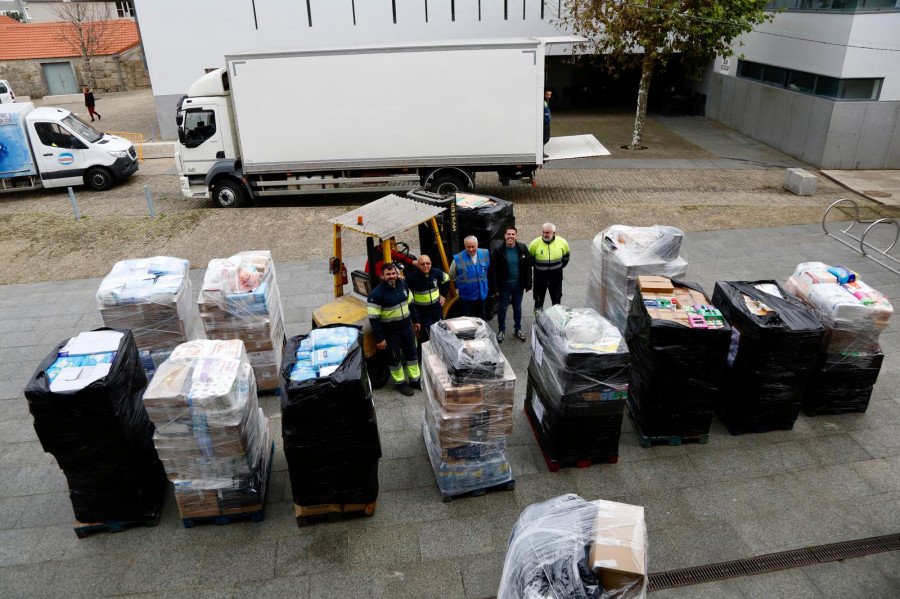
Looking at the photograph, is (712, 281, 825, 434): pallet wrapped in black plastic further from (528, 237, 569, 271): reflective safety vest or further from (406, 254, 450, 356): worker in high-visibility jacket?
(406, 254, 450, 356): worker in high-visibility jacket

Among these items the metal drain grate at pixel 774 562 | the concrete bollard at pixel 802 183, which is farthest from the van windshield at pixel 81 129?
the concrete bollard at pixel 802 183

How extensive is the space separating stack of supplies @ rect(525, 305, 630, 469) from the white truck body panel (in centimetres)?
900

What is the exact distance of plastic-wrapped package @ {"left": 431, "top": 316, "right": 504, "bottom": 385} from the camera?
5.80 m

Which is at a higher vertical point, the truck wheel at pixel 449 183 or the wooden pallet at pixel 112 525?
the truck wheel at pixel 449 183

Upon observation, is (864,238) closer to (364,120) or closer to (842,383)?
(842,383)

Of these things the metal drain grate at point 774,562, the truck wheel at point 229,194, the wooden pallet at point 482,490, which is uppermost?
the truck wheel at point 229,194

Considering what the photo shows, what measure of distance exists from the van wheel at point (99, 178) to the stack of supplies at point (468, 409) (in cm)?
1527

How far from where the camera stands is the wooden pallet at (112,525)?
582cm

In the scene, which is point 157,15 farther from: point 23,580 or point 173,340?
point 23,580

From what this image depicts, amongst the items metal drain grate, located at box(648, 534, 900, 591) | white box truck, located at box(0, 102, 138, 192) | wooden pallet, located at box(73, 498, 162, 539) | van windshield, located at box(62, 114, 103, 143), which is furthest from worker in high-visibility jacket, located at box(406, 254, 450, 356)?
van windshield, located at box(62, 114, 103, 143)

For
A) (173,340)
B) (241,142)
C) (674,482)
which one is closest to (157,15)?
(241,142)

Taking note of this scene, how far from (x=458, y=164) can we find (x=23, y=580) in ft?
39.2

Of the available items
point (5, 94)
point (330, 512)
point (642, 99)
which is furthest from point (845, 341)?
point (5, 94)

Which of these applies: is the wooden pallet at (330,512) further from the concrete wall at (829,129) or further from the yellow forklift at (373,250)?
the concrete wall at (829,129)
